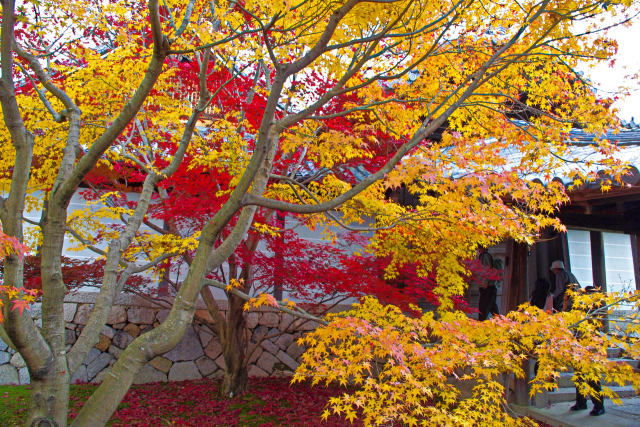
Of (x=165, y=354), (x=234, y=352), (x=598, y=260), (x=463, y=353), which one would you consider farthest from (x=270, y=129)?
(x=598, y=260)

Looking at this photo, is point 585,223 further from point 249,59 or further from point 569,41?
point 249,59

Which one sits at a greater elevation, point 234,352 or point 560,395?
point 560,395

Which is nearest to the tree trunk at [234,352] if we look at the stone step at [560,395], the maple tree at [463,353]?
the maple tree at [463,353]

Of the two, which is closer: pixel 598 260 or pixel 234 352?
pixel 234 352

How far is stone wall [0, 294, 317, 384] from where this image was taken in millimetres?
7901

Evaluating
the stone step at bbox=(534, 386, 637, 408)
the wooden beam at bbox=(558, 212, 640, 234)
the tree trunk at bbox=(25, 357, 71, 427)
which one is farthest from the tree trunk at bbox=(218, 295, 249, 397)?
the wooden beam at bbox=(558, 212, 640, 234)

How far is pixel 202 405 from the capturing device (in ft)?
22.5

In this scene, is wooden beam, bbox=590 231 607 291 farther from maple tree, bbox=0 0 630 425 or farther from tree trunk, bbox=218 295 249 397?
tree trunk, bbox=218 295 249 397

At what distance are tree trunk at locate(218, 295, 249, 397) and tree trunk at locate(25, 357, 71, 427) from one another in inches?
136

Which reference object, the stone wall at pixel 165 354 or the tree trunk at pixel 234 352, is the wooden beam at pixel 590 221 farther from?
the tree trunk at pixel 234 352

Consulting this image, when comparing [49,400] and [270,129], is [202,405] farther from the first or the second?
[270,129]

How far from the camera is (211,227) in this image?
12.9 feet

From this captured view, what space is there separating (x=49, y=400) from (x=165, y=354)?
478 centimetres

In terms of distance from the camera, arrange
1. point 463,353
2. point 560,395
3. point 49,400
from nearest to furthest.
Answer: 1. point 49,400
2. point 463,353
3. point 560,395
